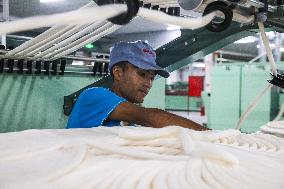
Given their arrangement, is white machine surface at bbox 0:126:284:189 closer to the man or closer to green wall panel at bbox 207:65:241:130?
the man

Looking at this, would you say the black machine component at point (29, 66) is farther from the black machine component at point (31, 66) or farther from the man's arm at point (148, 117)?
the man's arm at point (148, 117)

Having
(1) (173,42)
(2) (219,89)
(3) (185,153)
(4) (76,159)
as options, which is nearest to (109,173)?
(4) (76,159)

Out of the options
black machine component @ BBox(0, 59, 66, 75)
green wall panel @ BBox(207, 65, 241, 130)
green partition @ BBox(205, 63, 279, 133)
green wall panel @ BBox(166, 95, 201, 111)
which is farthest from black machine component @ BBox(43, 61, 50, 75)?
green wall panel @ BBox(166, 95, 201, 111)

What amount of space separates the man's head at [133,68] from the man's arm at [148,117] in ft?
0.88

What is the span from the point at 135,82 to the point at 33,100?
0.60 metres

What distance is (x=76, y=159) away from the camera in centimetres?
Answer: 56

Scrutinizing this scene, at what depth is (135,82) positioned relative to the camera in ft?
4.88

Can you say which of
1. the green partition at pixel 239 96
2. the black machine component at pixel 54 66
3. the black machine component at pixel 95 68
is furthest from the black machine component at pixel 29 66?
the green partition at pixel 239 96

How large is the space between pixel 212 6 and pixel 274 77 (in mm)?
546

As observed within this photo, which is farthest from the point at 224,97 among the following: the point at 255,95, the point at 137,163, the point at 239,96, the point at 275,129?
the point at 137,163

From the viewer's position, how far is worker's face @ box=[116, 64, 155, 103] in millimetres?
1476

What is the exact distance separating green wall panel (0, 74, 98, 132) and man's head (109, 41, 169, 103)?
44cm

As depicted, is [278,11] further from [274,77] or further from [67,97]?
[67,97]

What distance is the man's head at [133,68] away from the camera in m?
1.40
